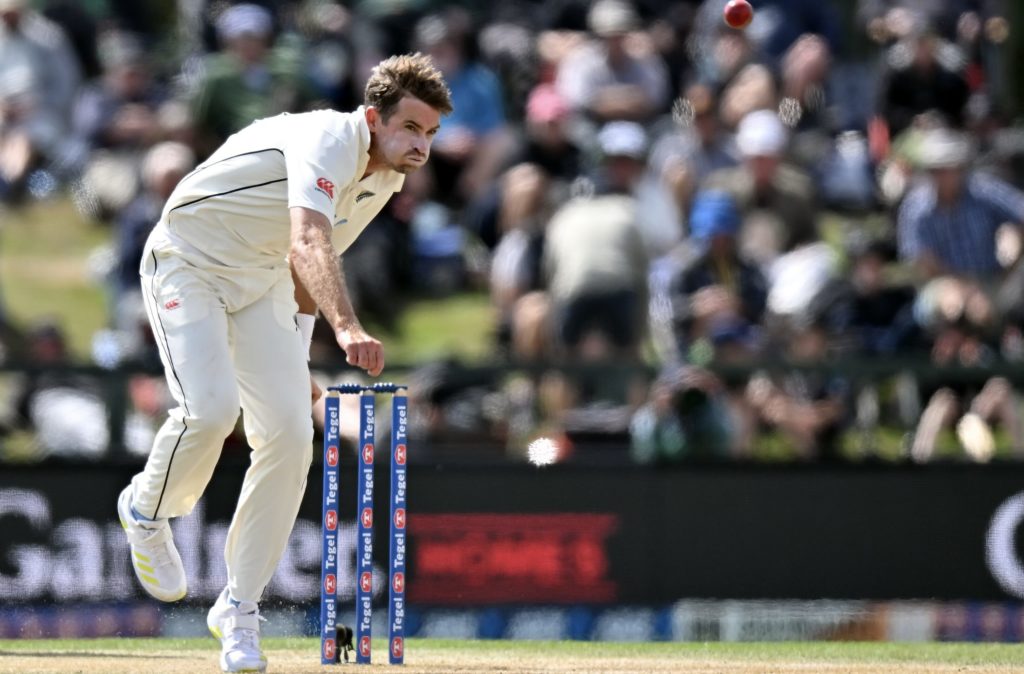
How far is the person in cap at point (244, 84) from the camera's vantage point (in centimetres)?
1255

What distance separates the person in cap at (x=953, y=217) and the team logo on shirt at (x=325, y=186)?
633 cm

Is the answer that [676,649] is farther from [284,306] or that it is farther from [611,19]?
[611,19]

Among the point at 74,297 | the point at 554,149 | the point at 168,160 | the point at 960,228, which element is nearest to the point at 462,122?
the point at 554,149

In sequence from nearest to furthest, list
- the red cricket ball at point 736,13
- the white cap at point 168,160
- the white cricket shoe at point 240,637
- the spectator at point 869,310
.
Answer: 1. the white cricket shoe at point 240,637
2. the red cricket ball at point 736,13
3. the spectator at point 869,310
4. the white cap at point 168,160

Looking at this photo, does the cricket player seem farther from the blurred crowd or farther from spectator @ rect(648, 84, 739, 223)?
spectator @ rect(648, 84, 739, 223)

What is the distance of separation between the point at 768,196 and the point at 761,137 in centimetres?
40

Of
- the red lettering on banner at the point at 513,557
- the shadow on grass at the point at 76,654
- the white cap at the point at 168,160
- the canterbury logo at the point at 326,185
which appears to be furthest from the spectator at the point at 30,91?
the canterbury logo at the point at 326,185

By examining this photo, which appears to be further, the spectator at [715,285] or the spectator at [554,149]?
the spectator at [554,149]

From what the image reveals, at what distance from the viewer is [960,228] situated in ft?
38.5

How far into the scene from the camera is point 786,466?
980 centimetres

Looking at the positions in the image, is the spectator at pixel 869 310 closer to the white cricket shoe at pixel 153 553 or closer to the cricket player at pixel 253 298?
the cricket player at pixel 253 298

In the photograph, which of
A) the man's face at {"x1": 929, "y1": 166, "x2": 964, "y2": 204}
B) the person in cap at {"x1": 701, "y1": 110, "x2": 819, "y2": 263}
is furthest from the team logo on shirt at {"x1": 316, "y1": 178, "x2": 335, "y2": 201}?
the man's face at {"x1": 929, "y1": 166, "x2": 964, "y2": 204}

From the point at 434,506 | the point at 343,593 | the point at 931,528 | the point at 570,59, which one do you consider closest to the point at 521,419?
the point at 434,506

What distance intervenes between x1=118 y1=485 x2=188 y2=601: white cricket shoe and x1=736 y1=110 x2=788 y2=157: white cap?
627cm
